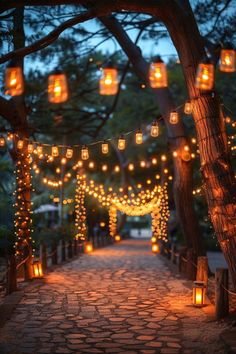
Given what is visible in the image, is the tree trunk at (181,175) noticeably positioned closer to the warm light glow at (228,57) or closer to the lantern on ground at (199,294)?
the lantern on ground at (199,294)

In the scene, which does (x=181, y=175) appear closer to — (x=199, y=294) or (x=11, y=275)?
(x=199, y=294)

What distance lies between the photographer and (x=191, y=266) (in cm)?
1338

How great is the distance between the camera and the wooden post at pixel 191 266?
13.2 m

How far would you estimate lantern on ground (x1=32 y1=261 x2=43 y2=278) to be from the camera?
13.1 m

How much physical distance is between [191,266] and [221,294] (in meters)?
5.37

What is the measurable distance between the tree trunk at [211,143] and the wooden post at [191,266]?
5.14 meters

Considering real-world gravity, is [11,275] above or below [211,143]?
below

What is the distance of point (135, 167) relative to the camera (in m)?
36.7

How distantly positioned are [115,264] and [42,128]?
23.5ft

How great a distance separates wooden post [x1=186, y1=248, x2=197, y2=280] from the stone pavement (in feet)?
1.29

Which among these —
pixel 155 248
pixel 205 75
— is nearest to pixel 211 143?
pixel 205 75

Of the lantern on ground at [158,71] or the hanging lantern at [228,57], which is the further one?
the lantern on ground at [158,71]

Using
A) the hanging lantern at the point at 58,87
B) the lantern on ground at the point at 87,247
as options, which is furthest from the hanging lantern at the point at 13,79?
the lantern on ground at the point at 87,247

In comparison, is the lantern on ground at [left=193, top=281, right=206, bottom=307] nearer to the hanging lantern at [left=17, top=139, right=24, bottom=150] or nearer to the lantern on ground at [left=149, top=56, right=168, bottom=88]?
the lantern on ground at [left=149, top=56, right=168, bottom=88]
